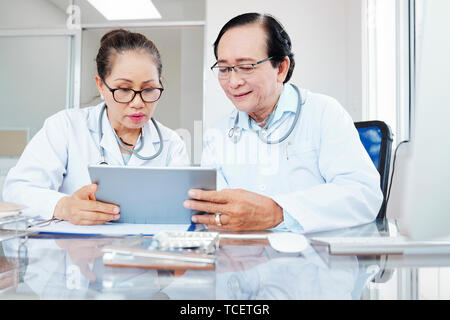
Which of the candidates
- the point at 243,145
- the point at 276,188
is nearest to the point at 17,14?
the point at 243,145

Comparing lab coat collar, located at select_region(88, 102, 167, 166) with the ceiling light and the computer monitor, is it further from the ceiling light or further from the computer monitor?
the ceiling light

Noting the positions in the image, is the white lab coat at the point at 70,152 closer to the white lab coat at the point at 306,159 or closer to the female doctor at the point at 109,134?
the female doctor at the point at 109,134

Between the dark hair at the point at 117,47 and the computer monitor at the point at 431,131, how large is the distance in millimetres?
1073

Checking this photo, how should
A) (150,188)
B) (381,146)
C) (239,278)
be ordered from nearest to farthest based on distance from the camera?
(239,278), (150,188), (381,146)

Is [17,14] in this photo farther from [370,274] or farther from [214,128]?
[370,274]

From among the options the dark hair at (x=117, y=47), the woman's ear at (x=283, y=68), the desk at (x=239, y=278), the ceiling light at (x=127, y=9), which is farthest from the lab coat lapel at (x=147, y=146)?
the ceiling light at (x=127, y=9)

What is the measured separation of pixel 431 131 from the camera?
13.5 inches

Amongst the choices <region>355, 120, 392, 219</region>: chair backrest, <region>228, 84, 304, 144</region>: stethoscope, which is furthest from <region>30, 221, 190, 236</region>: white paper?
<region>355, 120, 392, 219</region>: chair backrest

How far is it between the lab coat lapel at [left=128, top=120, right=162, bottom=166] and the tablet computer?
486mm

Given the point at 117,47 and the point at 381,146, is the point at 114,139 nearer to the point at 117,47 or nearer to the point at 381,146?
the point at 117,47

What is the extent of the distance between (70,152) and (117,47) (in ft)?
1.42

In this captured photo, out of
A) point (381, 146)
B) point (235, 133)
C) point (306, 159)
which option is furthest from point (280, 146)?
point (381, 146)

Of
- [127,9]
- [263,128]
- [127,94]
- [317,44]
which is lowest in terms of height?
[263,128]

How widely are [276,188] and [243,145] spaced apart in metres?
0.20
